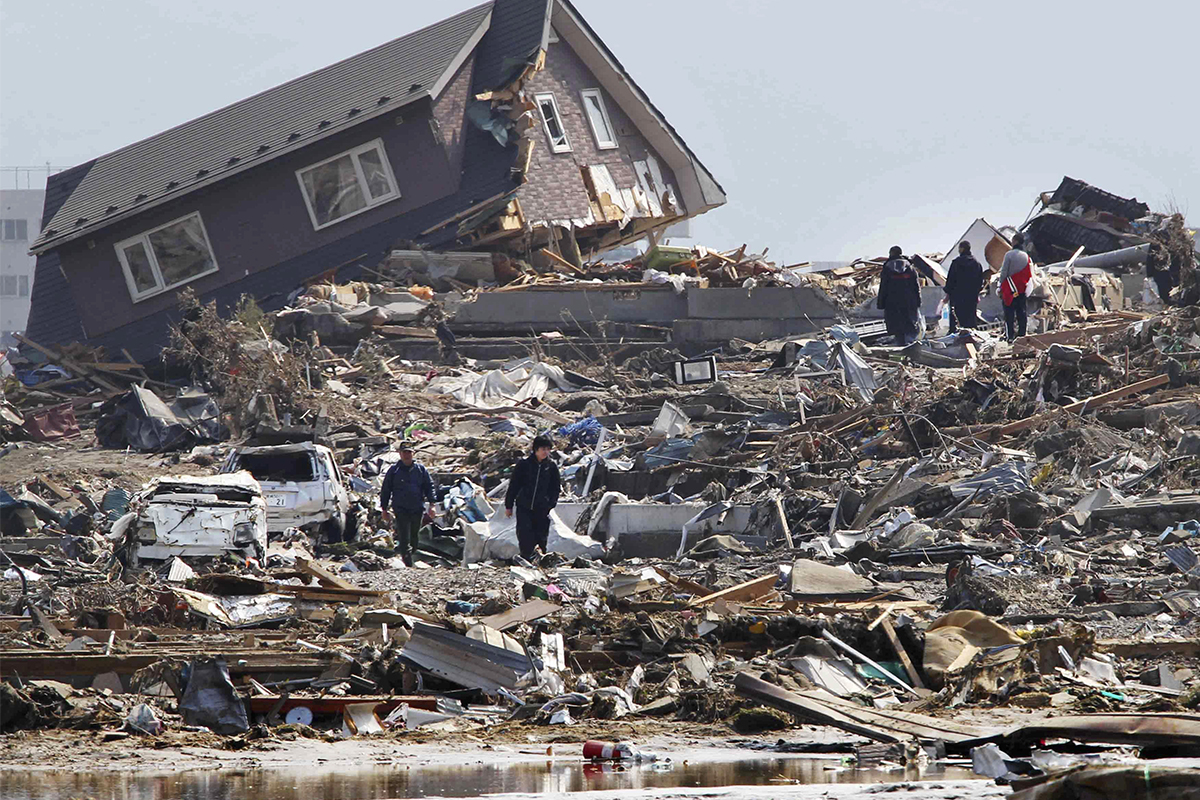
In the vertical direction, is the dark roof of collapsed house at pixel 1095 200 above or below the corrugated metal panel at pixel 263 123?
below

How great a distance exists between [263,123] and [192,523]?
1982 cm

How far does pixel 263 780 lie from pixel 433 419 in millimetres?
17270

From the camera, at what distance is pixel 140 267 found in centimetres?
3300

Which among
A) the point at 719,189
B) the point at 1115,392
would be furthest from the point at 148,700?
the point at 719,189

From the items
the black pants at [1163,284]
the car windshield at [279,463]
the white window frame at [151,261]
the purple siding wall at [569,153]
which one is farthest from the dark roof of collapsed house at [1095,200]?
the car windshield at [279,463]

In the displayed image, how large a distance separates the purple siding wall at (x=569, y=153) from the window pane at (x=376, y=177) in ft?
9.20

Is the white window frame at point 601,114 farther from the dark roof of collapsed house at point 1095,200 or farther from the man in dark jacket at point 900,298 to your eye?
the man in dark jacket at point 900,298

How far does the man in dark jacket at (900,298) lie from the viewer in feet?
86.4

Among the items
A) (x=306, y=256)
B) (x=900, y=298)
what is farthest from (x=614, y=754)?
(x=306, y=256)

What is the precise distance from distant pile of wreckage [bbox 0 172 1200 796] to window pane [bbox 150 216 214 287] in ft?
7.77

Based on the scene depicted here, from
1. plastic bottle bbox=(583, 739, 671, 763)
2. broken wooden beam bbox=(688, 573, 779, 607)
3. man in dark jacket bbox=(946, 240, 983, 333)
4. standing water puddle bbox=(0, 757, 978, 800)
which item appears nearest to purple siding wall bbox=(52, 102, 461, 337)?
man in dark jacket bbox=(946, 240, 983, 333)

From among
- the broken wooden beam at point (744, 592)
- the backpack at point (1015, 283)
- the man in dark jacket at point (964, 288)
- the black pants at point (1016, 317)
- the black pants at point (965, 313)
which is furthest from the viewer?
the black pants at point (965, 313)

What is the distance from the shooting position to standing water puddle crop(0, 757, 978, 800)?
7.14 meters

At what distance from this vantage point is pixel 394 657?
9883 mm
